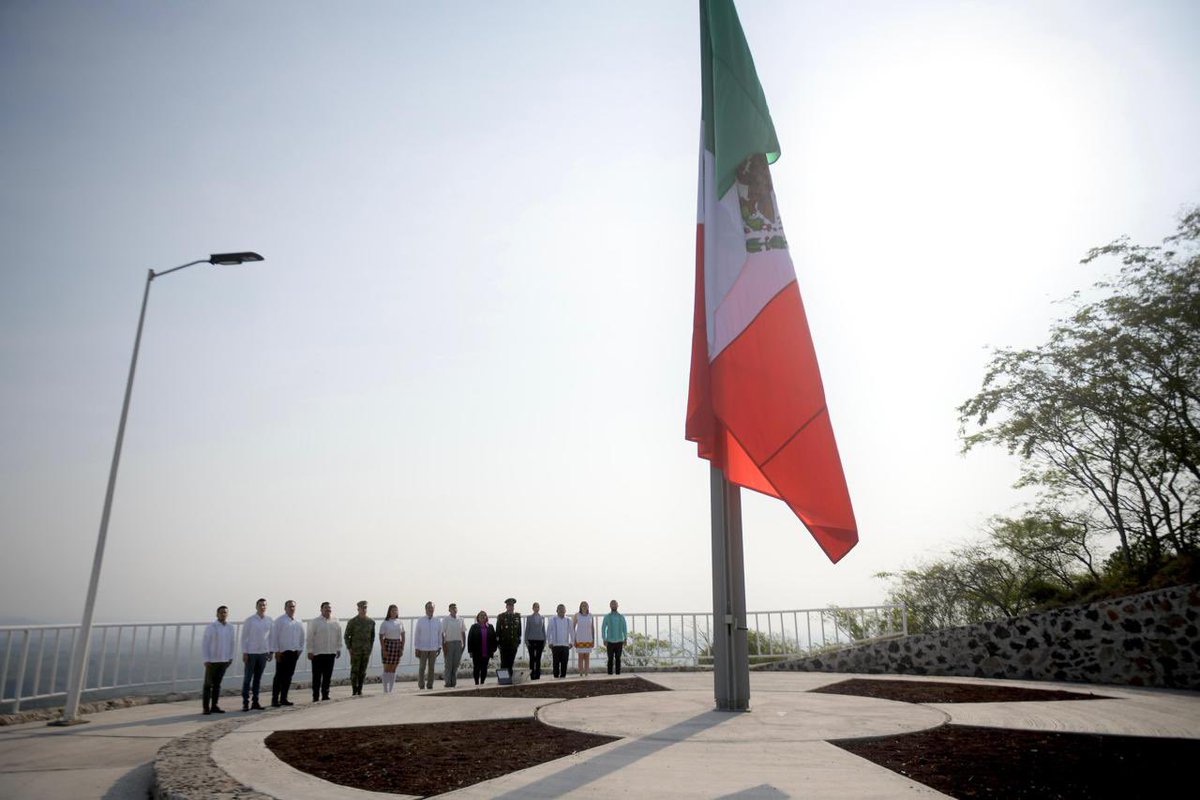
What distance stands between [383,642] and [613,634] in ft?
16.0

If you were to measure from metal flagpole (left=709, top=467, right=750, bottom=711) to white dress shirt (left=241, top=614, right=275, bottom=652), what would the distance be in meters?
8.05

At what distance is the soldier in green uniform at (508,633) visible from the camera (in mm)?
14609

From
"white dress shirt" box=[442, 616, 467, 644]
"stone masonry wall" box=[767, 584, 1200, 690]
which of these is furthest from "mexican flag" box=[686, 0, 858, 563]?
"white dress shirt" box=[442, 616, 467, 644]

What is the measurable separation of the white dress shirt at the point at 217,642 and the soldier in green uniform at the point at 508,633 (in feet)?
17.0

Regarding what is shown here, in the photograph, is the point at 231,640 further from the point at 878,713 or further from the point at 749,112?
the point at 749,112

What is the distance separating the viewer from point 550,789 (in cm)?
430

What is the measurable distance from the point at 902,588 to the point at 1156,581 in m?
11.7

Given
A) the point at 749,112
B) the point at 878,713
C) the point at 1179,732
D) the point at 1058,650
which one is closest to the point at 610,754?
the point at 878,713

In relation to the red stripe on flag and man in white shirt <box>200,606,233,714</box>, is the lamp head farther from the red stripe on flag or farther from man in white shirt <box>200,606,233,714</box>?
the red stripe on flag

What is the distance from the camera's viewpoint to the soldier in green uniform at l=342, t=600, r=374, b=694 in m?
12.8

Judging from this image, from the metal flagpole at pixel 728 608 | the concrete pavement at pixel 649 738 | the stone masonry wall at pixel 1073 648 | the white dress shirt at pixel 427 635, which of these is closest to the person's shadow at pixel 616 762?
the concrete pavement at pixel 649 738

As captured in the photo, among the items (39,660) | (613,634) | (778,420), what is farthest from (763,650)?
(39,660)

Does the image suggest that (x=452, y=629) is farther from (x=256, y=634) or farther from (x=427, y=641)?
(x=256, y=634)

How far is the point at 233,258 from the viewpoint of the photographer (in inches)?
508
